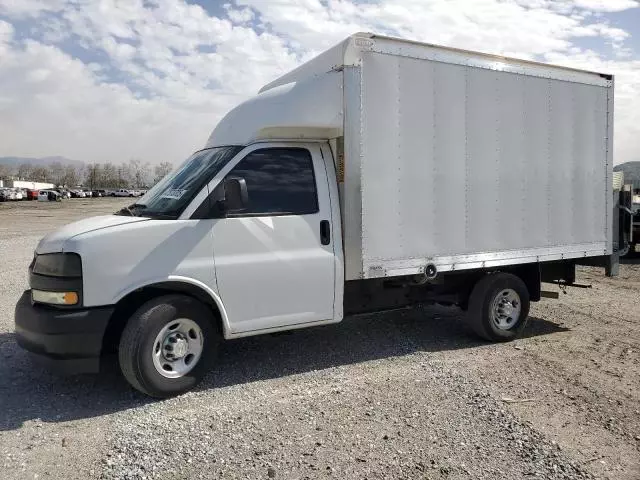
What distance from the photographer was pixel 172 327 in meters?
5.00

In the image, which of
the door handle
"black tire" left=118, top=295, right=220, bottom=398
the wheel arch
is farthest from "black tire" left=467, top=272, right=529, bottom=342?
"black tire" left=118, top=295, right=220, bottom=398

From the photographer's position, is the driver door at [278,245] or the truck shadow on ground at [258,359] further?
the driver door at [278,245]

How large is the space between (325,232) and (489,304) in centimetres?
239

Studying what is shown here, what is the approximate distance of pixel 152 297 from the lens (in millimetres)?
5027

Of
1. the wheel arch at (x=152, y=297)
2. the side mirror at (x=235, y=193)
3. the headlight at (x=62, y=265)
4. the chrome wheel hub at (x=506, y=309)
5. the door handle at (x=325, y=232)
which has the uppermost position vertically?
the side mirror at (x=235, y=193)

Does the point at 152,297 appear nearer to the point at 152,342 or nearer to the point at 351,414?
the point at 152,342

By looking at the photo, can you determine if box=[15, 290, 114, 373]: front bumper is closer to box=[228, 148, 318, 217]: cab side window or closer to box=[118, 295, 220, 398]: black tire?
box=[118, 295, 220, 398]: black tire

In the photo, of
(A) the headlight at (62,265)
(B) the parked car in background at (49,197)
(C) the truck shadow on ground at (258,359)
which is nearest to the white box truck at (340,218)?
(A) the headlight at (62,265)

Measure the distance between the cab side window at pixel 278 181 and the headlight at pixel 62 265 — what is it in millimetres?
1396

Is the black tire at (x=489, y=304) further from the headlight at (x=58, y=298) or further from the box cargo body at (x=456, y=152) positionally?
the headlight at (x=58, y=298)

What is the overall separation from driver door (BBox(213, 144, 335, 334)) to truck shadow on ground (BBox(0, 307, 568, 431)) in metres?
0.58

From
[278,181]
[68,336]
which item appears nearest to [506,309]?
[278,181]

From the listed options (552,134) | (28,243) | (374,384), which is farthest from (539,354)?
(28,243)

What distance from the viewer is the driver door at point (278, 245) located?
515 centimetres
